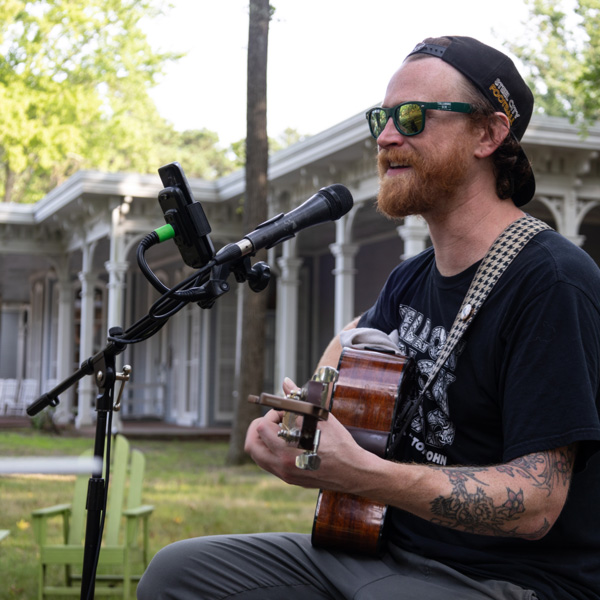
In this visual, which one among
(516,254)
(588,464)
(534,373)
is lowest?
A: (588,464)

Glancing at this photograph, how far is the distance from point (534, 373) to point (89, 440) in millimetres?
12625

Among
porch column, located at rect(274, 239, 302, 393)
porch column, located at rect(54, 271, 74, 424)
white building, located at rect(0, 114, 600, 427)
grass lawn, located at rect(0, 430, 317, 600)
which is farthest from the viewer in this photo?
porch column, located at rect(54, 271, 74, 424)

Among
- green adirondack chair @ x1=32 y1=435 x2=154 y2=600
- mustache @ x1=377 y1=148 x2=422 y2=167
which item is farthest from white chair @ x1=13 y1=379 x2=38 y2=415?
mustache @ x1=377 y1=148 x2=422 y2=167

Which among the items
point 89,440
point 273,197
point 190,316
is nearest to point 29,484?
point 89,440

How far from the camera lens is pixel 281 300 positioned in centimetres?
1334

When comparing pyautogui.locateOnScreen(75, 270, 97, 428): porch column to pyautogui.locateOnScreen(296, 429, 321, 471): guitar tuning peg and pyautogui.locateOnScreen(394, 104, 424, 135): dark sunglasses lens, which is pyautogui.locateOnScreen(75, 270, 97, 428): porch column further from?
pyautogui.locateOnScreen(296, 429, 321, 471): guitar tuning peg

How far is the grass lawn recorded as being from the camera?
6.27 meters

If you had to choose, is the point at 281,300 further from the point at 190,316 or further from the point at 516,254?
the point at 516,254

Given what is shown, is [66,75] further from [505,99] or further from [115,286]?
[505,99]

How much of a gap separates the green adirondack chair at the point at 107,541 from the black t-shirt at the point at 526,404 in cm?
322

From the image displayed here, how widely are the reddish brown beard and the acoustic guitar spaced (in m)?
0.38

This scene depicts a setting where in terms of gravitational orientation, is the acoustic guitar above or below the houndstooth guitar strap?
below

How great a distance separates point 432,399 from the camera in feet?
6.88

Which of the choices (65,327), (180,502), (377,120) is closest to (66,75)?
(65,327)
